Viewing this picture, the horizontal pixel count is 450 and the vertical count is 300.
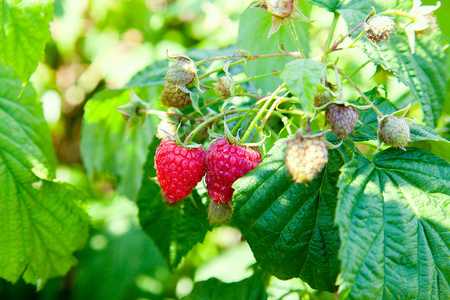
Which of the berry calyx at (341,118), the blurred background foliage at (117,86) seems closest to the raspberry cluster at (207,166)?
the berry calyx at (341,118)

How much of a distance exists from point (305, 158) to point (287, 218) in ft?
0.69

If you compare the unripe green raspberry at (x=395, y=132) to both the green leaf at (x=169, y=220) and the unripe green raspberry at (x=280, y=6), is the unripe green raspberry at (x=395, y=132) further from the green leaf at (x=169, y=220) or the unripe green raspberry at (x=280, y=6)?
the green leaf at (x=169, y=220)

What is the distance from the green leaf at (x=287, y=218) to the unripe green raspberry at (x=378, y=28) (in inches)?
11.3

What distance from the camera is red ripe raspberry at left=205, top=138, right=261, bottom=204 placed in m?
1.06

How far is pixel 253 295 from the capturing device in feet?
4.86

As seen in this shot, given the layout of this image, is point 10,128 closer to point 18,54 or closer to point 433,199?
point 18,54

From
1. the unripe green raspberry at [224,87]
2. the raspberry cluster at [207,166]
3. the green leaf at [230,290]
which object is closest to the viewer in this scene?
the raspberry cluster at [207,166]

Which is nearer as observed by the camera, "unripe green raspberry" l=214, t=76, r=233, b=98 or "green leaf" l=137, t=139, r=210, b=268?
"unripe green raspberry" l=214, t=76, r=233, b=98

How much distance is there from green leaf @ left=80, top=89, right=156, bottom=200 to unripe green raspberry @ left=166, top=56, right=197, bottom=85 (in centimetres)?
71

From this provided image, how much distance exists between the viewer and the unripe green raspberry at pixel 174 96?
3.92 feet

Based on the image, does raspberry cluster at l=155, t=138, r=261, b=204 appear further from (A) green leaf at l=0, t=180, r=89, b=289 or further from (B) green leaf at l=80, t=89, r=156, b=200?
(B) green leaf at l=80, t=89, r=156, b=200

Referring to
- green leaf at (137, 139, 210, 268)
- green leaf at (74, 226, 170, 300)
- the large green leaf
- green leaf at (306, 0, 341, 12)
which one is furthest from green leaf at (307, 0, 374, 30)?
green leaf at (74, 226, 170, 300)

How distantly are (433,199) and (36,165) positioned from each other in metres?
1.20

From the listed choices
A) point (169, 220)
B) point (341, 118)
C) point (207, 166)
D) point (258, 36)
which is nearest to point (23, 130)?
point (169, 220)
